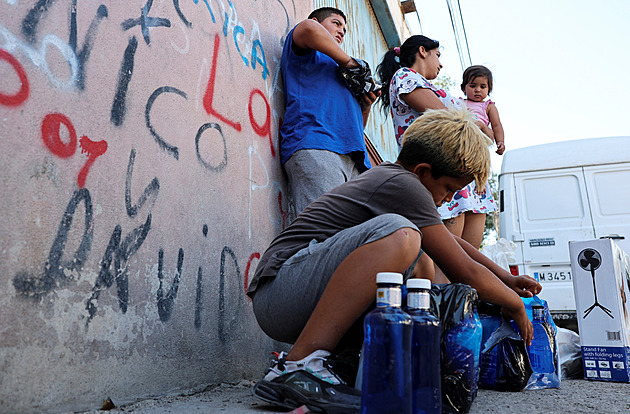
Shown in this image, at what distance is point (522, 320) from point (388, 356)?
1072 millimetres

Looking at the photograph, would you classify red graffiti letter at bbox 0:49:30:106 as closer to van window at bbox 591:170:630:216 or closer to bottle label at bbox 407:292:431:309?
bottle label at bbox 407:292:431:309

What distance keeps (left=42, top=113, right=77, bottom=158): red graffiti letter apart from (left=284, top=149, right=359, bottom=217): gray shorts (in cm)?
135

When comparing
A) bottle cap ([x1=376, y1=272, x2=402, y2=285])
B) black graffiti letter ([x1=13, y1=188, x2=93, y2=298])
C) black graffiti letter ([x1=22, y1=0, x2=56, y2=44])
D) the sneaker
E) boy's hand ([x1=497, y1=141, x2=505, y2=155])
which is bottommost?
the sneaker

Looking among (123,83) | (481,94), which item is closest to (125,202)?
(123,83)

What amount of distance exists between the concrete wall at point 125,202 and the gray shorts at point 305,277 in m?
0.41

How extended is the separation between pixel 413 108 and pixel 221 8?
1.32 m

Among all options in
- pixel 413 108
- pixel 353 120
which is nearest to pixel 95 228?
pixel 353 120

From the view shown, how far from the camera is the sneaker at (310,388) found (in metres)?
1.52

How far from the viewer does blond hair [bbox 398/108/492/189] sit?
2.02 meters

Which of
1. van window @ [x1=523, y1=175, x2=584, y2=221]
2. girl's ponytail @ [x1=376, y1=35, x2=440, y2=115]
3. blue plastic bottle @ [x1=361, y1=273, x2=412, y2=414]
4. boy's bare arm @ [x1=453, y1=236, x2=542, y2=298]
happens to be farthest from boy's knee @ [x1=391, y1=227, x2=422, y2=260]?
van window @ [x1=523, y1=175, x2=584, y2=221]

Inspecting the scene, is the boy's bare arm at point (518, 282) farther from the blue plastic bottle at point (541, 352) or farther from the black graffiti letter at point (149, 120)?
the black graffiti letter at point (149, 120)

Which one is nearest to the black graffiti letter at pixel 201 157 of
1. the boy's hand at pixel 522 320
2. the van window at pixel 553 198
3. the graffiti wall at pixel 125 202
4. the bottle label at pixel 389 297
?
the graffiti wall at pixel 125 202

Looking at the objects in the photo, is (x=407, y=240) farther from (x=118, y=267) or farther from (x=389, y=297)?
(x=118, y=267)

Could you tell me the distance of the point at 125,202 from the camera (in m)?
1.86
